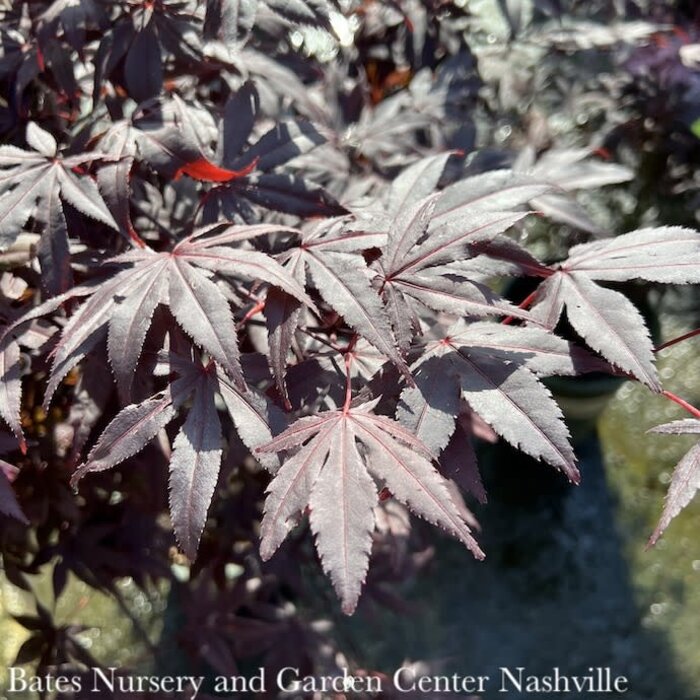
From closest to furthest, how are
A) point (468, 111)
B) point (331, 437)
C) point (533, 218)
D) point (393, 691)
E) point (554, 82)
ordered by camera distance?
point (331, 437), point (393, 691), point (468, 111), point (554, 82), point (533, 218)

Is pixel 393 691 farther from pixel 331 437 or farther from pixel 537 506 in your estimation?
pixel 537 506

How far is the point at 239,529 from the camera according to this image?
4.50 feet

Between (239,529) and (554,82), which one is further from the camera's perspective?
(554,82)

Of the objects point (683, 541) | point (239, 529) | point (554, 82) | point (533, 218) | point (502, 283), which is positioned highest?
point (554, 82)

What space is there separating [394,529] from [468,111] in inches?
33.2

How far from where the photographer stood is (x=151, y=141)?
938 millimetres

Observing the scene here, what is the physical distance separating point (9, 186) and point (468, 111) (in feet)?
3.12

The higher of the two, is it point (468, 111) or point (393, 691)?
point (468, 111)

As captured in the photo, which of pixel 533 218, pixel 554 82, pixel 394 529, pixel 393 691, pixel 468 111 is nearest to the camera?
pixel 393 691

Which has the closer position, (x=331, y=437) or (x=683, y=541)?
(x=331, y=437)

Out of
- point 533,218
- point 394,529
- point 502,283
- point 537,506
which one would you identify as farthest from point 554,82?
point 394,529

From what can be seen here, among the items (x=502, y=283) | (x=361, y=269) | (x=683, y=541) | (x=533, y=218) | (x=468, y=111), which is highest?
(x=361, y=269)

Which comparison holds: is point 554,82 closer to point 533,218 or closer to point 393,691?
point 533,218

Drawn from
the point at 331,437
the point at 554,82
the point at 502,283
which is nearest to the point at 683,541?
the point at 502,283
